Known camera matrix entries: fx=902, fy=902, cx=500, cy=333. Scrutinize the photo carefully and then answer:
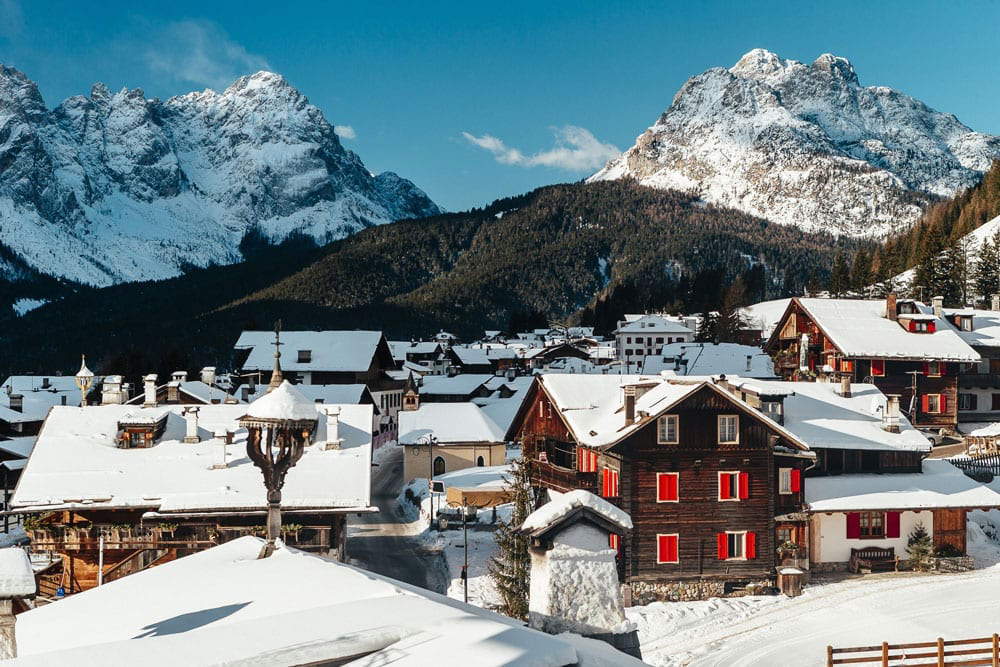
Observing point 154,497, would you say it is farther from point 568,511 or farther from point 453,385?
point 453,385

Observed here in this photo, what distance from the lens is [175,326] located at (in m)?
197

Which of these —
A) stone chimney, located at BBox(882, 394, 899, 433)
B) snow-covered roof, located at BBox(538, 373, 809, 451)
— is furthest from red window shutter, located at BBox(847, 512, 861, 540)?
stone chimney, located at BBox(882, 394, 899, 433)

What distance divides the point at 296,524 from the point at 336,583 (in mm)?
24789

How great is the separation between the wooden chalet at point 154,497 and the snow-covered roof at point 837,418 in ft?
61.5

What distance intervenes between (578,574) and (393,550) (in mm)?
34794

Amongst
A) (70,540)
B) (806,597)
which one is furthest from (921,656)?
(70,540)

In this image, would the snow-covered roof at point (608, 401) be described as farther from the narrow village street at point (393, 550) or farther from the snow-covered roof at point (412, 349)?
the snow-covered roof at point (412, 349)

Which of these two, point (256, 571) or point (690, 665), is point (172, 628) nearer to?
point (256, 571)

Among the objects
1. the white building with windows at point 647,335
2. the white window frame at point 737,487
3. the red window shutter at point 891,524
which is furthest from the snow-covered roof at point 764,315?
the white window frame at point 737,487

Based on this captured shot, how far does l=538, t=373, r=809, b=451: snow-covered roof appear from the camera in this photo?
36281 millimetres

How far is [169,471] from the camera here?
34.8 meters

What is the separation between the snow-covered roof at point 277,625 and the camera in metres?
6.59

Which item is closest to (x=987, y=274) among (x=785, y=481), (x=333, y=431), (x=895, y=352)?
(x=895, y=352)

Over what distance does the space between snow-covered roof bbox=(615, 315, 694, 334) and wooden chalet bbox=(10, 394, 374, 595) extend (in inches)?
4698
